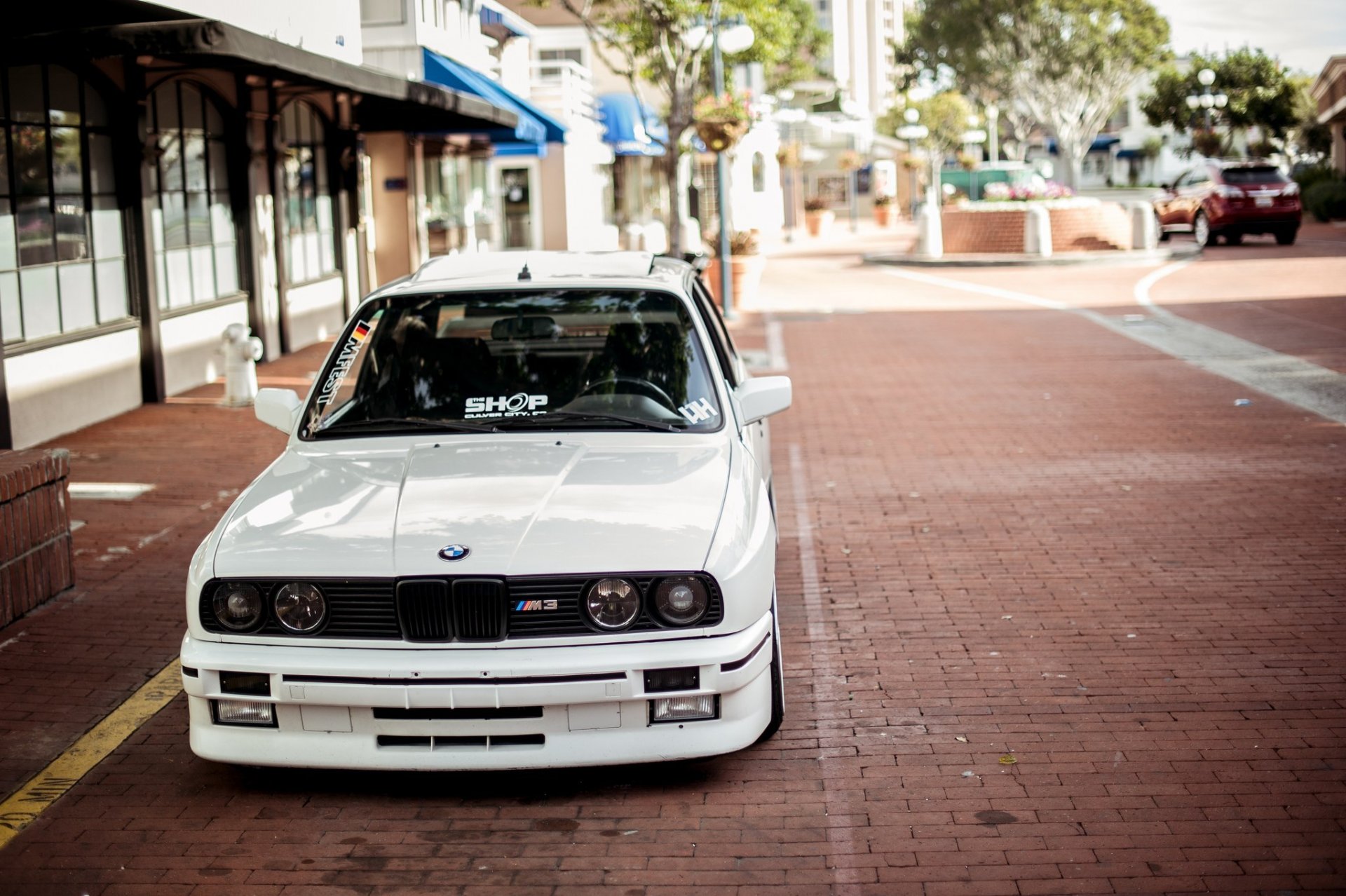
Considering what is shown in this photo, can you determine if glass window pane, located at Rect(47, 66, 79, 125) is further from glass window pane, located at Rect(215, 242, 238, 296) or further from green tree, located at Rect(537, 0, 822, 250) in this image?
green tree, located at Rect(537, 0, 822, 250)

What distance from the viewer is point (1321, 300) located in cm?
2116

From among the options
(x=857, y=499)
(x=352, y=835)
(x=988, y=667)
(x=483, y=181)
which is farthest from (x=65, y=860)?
(x=483, y=181)

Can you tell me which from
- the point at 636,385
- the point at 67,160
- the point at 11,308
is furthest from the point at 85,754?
the point at 67,160

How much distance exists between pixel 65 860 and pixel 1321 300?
795 inches

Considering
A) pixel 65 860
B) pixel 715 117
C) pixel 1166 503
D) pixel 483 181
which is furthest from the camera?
pixel 483 181

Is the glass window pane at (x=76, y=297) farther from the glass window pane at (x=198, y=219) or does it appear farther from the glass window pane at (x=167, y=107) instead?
the glass window pane at (x=198, y=219)

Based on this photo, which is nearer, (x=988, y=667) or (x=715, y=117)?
(x=988, y=667)

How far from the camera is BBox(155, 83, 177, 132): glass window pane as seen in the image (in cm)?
1473

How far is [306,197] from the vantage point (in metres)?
19.5

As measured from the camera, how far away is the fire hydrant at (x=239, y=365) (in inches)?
541

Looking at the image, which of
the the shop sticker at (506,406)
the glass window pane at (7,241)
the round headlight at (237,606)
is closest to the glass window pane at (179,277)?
the glass window pane at (7,241)

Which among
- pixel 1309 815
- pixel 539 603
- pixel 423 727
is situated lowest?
pixel 1309 815

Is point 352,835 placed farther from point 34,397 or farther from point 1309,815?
point 34,397

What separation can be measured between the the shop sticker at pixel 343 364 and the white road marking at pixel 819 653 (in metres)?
2.24
